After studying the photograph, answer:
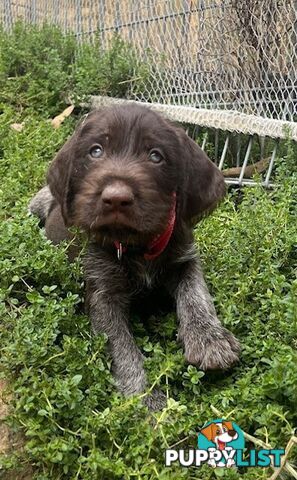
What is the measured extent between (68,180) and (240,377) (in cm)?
155

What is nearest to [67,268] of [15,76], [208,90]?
[208,90]

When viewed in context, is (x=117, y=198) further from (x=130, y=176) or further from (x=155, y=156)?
(x=155, y=156)

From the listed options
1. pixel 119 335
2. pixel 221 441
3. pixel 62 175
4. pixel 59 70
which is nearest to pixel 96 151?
pixel 62 175

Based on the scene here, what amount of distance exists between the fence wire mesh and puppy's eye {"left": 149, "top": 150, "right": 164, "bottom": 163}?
2404mm

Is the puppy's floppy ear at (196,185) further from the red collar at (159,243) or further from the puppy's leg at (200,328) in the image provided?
the puppy's leg at (200,328)

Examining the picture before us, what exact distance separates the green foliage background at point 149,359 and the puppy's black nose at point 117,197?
65 centimetres

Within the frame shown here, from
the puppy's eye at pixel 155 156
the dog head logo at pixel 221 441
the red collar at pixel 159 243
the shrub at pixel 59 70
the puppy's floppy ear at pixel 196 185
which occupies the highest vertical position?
the puppy's eye at pixel 155 156

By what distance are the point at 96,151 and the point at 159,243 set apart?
661mm

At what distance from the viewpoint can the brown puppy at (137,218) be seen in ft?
10.8

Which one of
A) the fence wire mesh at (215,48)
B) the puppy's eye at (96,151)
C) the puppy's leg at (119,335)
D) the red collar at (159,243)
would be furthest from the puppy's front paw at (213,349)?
the fence wire mesh at (215,48)

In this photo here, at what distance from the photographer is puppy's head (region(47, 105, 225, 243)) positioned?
328 cm

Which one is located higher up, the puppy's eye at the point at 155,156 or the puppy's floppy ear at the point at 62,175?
the puppy's eye at the point at 155,156

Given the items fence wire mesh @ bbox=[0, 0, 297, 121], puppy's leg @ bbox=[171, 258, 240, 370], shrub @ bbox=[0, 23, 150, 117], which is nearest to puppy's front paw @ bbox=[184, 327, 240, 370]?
puppy's leg @ bbox=[171, 258, 240, 370]

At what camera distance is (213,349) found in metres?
3.31
